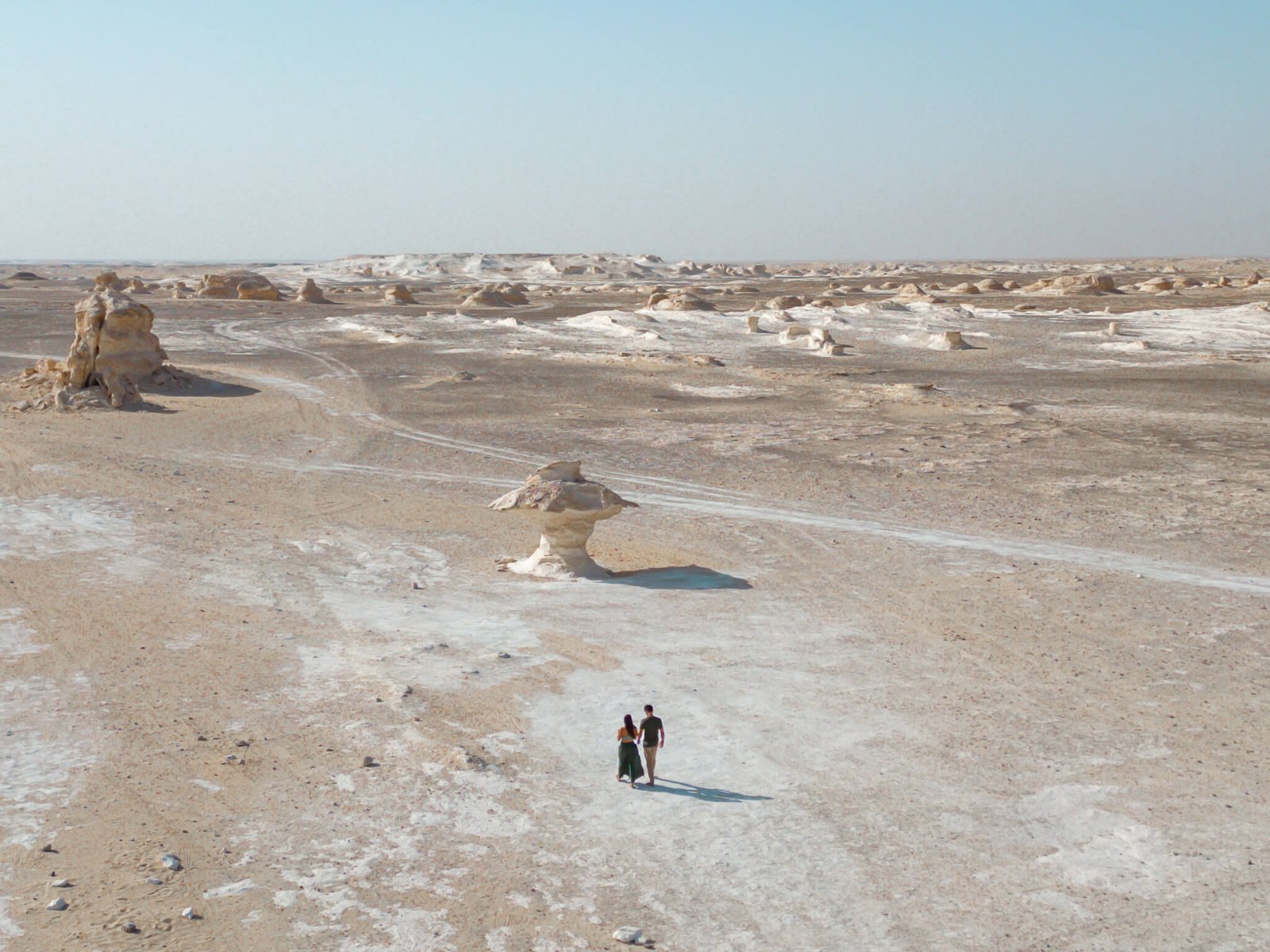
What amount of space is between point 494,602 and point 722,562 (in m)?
2.94

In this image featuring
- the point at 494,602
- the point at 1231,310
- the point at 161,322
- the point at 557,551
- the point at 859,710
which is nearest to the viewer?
the point at 859,710

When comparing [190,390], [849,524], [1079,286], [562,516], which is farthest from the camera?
[1079,286]

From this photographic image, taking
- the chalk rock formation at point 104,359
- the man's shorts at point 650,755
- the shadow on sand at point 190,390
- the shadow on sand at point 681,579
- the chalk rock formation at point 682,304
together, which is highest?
the chalk rock formation at point 682,304

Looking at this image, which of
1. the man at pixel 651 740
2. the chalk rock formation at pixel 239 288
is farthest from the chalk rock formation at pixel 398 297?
the man at pixel 651 740

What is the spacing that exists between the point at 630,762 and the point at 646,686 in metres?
1.88

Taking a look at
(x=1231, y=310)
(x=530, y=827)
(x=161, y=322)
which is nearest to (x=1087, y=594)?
(x=530, y=827)

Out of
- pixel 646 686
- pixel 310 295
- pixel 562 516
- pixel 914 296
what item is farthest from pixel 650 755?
pixel 310 295

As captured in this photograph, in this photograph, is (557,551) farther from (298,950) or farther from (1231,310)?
(1231,310)

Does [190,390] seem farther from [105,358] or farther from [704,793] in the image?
[704,793]

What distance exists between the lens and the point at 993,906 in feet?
21.8

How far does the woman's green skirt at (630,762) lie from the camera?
812 cm

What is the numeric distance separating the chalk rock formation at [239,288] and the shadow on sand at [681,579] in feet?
182

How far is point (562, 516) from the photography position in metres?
13.3

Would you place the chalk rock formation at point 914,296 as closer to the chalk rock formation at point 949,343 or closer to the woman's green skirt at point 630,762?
the chalk rock formation at point 949,343
